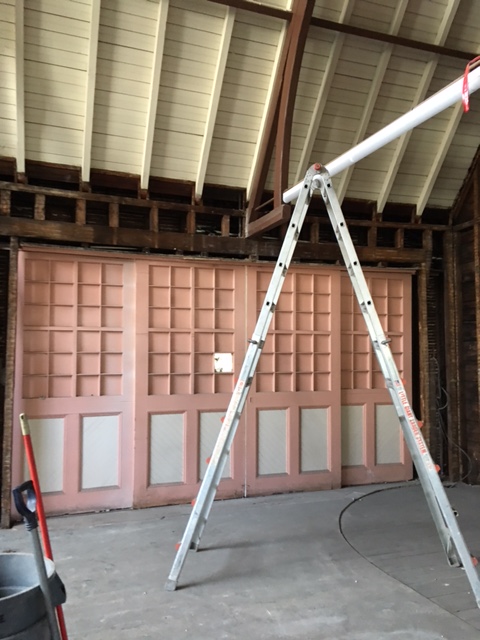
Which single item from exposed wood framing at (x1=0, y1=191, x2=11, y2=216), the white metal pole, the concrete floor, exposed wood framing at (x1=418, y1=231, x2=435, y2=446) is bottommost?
the concrete floor

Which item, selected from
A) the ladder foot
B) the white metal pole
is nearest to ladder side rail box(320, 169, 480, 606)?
the white metal pole

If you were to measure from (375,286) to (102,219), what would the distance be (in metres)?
2.99

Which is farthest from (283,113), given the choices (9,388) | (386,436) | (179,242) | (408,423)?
(386,436)

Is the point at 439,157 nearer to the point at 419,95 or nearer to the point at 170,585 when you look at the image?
the point at 419,95

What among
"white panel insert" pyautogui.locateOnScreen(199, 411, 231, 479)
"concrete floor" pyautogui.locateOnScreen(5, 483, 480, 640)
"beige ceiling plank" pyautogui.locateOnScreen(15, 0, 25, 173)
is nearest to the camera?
"concrete floor" pyautogui.locateOnScreen(5, 483, 480, 640)

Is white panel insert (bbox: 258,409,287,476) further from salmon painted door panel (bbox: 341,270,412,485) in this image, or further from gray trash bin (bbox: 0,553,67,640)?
gray trash bin (bbox: 0,553,67,640)

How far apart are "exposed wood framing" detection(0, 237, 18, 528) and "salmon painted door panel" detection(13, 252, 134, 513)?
0.06m

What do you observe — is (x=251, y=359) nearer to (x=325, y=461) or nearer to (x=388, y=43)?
(x=325, y=461)

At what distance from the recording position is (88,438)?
4453 mm

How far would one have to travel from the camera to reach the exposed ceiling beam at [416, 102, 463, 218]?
4.94 metres

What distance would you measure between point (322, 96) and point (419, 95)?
1.01 meters

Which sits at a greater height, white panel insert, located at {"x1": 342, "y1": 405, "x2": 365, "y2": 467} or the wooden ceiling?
the wooden ceiling

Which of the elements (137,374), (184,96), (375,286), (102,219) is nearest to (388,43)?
(184,96)

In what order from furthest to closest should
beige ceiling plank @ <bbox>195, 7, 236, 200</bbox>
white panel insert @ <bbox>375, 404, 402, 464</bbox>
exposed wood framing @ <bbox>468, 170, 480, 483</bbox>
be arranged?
white panel insert @ <bbox>375, 404, 402, 464</bbox> < exposed wood framing @ <bbox>468, 170, 480, 483</bbox> < beige ceiling plank @ <bbox>195, 7, 236, 200</bbox>
